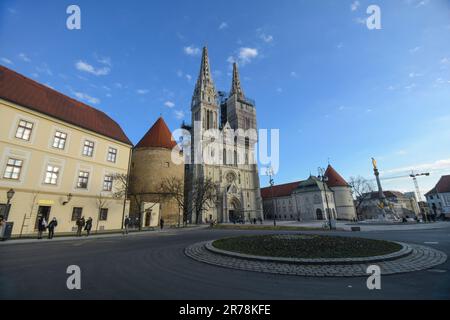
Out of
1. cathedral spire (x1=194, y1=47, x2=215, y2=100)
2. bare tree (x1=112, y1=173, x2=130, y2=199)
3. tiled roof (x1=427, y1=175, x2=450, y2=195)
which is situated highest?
cathedral spire (x1=194, y1=47, x2=215, y2=100)

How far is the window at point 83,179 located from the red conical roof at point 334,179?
2297 inches

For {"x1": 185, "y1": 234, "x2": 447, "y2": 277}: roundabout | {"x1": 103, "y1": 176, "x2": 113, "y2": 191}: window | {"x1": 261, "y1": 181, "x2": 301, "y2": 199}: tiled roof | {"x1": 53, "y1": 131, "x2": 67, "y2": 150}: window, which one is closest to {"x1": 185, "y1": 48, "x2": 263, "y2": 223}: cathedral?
{"x1": 261, "y1": 181, "x2": 301, "y2": 199}: tiled roof

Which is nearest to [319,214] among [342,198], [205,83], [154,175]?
[342,198]

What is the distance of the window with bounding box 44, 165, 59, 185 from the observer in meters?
17.8

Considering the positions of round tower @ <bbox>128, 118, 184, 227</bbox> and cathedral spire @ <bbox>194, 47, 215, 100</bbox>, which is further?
cathedral spire @ <bbox>194, 47, 215, 100</bbox>

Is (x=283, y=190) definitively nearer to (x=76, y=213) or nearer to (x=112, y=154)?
(x=112, y=154)

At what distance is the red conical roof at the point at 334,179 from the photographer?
57.3 meters

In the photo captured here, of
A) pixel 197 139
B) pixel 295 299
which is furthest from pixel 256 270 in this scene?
pixel 197 139

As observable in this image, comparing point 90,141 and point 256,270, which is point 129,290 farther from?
point 90,141

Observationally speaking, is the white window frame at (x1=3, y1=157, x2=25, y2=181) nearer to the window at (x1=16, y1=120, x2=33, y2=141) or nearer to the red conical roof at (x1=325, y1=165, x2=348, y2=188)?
the window at (x1=16, y1=120, x2=33, y2=141)

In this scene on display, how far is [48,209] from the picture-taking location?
1759 centimetres

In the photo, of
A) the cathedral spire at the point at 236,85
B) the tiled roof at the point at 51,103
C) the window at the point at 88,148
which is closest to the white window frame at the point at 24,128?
the tiled roof at the point at 51,103

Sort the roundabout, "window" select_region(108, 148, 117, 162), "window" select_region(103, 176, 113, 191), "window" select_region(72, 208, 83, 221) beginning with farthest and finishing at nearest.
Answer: "window" select_region(108, 148, 117, 162) < "window" select_region(103, 176, 113, 191) < "window" select_region(72, 208, 83, 221) < the roundabout

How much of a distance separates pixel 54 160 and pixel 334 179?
62.9 meters
